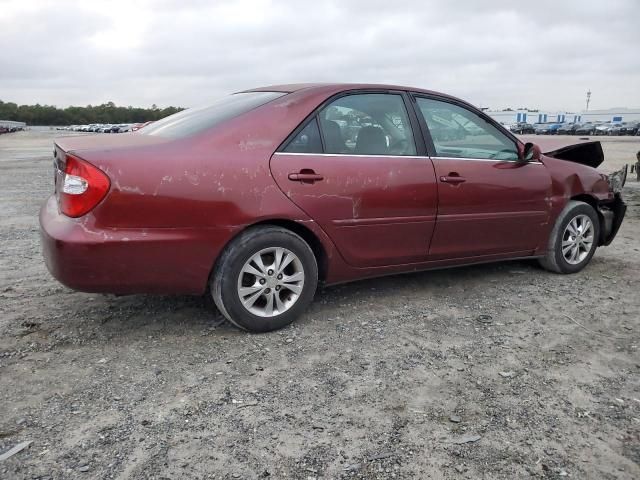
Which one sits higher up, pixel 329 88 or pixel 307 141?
pixel 329 88

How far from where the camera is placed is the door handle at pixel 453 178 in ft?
13.3

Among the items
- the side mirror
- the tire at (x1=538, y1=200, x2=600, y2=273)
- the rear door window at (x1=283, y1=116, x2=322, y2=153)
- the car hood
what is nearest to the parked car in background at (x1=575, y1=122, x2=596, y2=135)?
the car hood

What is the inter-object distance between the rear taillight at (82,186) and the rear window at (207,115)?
1.96ft

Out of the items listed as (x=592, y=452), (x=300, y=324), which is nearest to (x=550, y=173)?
(x=300, y=324)

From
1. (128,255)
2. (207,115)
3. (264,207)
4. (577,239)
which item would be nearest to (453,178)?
(264,207)

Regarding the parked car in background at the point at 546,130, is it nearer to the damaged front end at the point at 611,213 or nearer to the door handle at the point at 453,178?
the damaged front end at the point at 611,213

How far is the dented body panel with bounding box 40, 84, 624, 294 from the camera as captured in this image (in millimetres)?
3064

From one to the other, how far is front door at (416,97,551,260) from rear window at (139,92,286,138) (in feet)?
4.09

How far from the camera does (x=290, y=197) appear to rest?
345 centimetres

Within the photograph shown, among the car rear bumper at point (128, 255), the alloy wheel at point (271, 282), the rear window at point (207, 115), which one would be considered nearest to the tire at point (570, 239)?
the alloy wheel at point (271, 282)

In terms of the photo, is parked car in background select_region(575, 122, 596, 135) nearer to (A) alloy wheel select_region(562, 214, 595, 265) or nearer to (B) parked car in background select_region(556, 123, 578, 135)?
(B) parked car in background select_region(556, 123, 578, 135)

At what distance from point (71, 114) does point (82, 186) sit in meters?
145

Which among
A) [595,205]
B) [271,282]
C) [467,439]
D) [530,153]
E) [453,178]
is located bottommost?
[467,439]

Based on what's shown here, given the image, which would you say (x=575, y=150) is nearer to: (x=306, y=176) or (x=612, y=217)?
(x=612, y=217)
